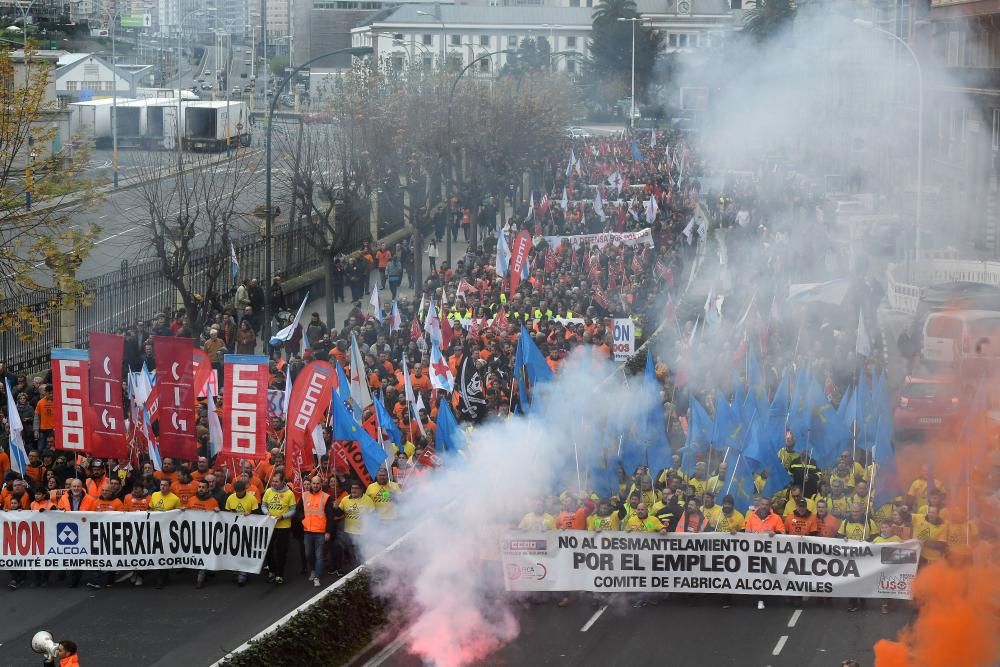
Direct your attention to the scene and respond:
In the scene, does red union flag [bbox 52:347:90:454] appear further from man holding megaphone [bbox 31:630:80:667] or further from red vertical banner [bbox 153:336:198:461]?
man holding megaphone [bbox 31:630:80:667]

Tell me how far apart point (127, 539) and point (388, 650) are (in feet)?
11.0

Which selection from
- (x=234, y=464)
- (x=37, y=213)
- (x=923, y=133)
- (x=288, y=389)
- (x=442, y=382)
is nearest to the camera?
(x=234, y=464)

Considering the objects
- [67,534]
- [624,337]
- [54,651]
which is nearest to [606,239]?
[624,337]

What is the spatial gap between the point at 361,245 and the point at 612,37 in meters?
59.8

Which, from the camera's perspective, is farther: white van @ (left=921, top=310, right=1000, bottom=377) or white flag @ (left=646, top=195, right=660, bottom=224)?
white flag @ (left=646, top=195, right=660, bottom=224)

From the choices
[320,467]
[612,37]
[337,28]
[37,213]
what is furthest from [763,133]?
[337,28]

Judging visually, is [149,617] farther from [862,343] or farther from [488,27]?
[488,27]

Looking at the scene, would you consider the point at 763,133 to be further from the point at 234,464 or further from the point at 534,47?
the point at 534,47

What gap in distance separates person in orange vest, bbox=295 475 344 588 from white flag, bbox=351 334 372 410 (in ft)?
12.3

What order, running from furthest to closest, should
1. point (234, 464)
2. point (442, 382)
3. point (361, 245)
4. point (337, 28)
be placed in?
point (337, 28)
point (361, 245)
point (442, 382)
point (234, 464)

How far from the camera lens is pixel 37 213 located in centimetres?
2308

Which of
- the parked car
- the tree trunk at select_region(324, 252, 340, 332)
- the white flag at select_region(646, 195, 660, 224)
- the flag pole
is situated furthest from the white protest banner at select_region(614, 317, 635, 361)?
the white flag at select_region(646, 195, 660, 224)

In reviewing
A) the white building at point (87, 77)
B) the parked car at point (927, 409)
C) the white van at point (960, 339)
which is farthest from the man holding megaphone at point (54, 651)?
the white building at point (87, 77)

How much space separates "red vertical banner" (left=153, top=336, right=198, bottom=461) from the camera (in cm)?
1695
